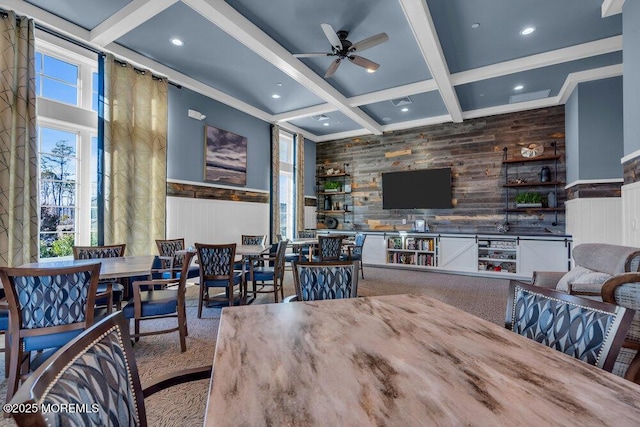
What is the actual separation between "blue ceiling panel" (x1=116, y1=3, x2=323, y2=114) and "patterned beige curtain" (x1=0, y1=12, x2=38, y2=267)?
1.05 m

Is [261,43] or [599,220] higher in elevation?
[261,43]

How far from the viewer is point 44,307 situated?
5.98 ft

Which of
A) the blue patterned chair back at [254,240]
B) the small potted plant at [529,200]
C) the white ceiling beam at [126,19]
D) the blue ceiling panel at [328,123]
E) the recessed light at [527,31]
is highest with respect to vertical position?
the recessed light at [527,31]

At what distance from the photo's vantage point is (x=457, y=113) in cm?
604

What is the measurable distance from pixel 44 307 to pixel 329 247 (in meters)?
3.54

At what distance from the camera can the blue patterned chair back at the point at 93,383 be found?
1.81ft

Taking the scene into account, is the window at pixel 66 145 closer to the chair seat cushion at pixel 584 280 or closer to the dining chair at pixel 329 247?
the dining chair at pixel 329 247

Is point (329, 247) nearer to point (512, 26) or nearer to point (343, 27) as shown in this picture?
point (343, 27)

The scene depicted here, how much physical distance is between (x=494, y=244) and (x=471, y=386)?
19.8 feet

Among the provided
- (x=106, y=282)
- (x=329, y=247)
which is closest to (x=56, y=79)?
(x=106, y=282)

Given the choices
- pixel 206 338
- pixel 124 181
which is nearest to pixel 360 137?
pixel 124 181

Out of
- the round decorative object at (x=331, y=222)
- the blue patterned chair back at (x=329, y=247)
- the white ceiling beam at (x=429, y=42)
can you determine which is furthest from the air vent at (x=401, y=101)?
the round decorative object at (x=331, y=222)

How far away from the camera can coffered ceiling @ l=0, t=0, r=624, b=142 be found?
326cm

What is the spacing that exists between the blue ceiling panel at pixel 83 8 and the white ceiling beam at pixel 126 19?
5cm
